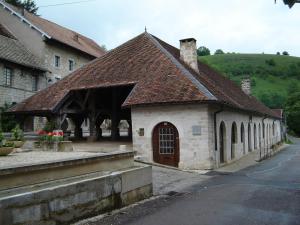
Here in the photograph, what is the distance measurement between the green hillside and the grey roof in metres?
59.8

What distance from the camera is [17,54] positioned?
29.8m

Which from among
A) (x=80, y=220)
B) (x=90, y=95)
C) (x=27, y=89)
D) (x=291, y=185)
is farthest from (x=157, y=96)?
(x=27, y=89)

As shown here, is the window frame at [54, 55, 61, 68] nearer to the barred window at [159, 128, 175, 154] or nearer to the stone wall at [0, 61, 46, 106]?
the stone wall at [0, 61, 46, 106]

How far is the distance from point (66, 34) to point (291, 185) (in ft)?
100.0

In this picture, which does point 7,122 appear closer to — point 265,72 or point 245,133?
point 245,133

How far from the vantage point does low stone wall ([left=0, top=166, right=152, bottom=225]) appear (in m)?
6.42

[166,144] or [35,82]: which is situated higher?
[35,82]

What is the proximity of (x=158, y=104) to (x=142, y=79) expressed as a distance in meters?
2.25

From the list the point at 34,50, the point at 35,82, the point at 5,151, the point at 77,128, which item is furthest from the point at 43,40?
the point at 5,151

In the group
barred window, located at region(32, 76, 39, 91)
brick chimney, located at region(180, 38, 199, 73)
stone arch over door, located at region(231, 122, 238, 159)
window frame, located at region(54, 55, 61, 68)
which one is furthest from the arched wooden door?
window frame, located at region(54, 55, 61, 68)

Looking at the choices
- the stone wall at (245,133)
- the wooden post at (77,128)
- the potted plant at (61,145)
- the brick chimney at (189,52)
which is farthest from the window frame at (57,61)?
the potted plant at (61,145)

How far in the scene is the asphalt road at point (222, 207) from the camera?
7.88 m

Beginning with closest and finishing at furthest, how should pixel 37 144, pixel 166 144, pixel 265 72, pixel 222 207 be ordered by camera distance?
pixel 222 207, pixel 37 144, pixel 166 144, pixel 265 72

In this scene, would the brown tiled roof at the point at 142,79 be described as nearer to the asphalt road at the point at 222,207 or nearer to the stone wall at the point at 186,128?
the stone wall at the point at 186,128
